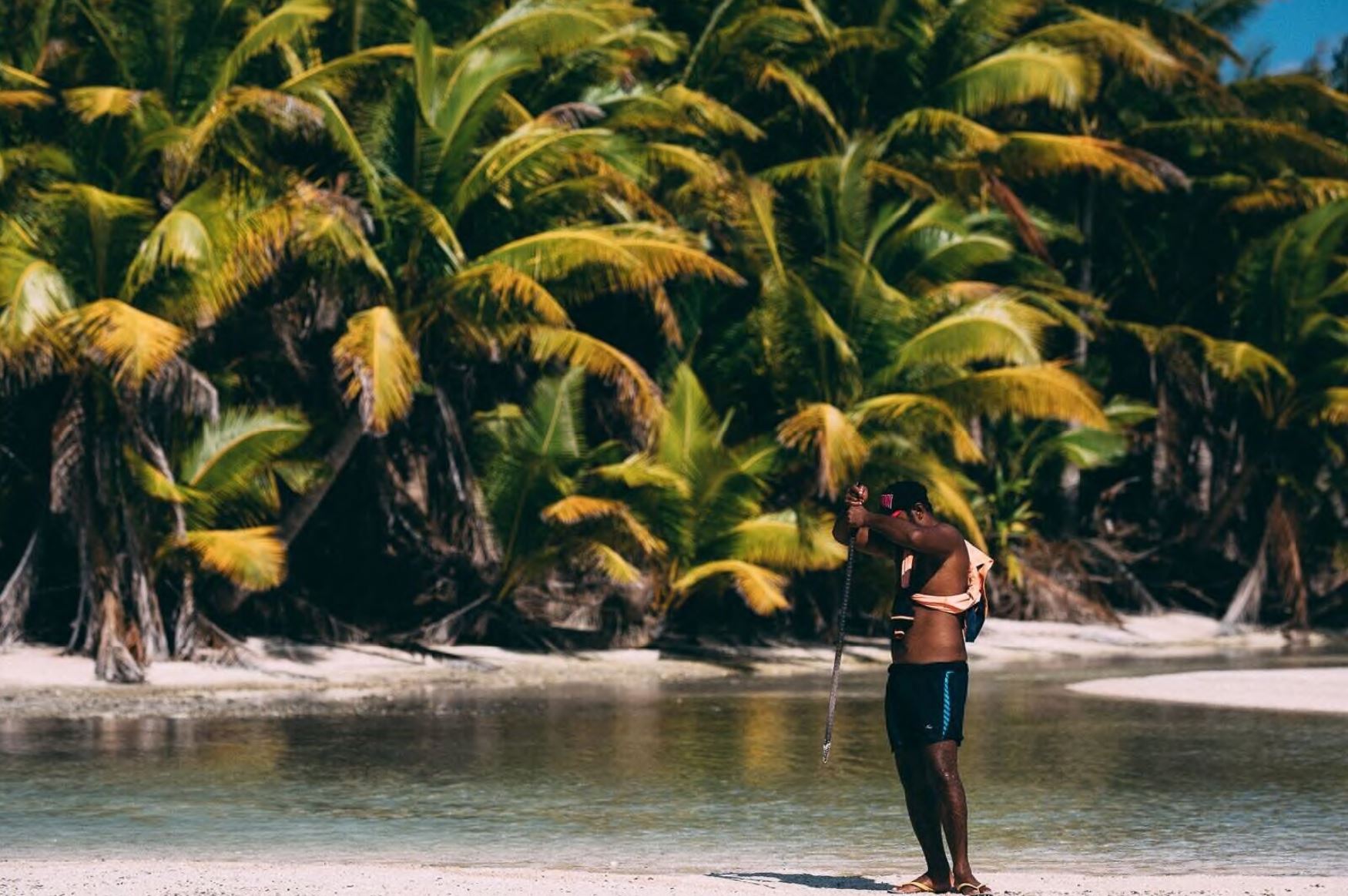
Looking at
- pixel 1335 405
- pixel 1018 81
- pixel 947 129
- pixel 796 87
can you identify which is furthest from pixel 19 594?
pixel 1335 405

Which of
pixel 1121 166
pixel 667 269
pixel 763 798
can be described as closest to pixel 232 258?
pixel 667 269

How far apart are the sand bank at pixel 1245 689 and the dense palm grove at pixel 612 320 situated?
10.6ft

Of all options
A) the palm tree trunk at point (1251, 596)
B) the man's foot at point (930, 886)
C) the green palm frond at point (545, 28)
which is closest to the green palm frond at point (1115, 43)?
the palm tree trunk at point (1251, 596)

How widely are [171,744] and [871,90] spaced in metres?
17.3

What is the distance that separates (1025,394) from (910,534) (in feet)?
51.9

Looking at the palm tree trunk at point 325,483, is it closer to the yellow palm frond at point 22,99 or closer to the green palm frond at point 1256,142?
the yellow palm frond at point 22,99

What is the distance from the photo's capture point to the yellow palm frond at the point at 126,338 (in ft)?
56.3

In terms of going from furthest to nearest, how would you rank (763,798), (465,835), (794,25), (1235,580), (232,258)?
(1235,580)
(794,25)
(232,258)
(763,798)
(465,835)

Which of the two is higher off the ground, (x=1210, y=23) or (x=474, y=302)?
(x=1210, y=23)

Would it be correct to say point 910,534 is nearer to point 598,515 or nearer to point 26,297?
point 26,297

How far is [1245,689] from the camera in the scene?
19.8 metres

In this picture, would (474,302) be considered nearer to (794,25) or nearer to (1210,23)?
(794,25)

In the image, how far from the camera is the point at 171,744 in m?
14.4

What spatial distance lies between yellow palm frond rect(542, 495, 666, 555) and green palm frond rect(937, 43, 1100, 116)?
8.78 meters
